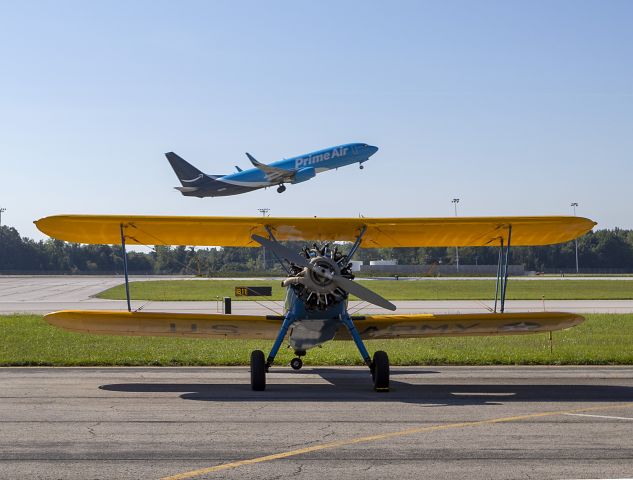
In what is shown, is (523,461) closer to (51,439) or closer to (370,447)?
(370,447)

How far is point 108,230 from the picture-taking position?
14266mm

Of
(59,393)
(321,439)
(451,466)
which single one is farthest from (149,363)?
(451,466)

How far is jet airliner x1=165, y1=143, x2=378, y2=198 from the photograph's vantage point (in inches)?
2270

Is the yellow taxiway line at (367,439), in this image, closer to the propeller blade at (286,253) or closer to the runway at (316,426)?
the runway at (316,426)

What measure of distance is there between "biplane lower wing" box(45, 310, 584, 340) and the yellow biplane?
2 cm

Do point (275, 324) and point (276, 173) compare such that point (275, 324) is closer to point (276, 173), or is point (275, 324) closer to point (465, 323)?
point (465, 323)

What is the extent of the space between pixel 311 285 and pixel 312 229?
2.06 metres

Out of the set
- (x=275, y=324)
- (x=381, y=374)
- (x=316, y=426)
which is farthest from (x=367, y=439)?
(x=275, y=324)

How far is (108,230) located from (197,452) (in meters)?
7.39

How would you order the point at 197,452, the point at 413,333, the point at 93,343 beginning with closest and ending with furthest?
the point at 197,452 < the point at 413,333 < the point at 93,343

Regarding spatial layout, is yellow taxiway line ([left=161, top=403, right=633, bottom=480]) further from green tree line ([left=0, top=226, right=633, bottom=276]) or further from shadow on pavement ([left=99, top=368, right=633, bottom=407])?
green tree line ([left=0, top=226, right=633, bottom=276])

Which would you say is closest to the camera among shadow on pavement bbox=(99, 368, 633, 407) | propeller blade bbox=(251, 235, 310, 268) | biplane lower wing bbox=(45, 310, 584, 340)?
shadow on pavement bbox=(99, 368, 633, 407)

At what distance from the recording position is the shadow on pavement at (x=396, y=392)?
11.4 metres

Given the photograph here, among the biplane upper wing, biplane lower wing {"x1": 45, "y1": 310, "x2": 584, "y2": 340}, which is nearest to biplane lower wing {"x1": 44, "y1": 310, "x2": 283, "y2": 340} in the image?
biplane lower wing {"x1": 45, "y1": 310, "x2": 584, "y2": 340}
